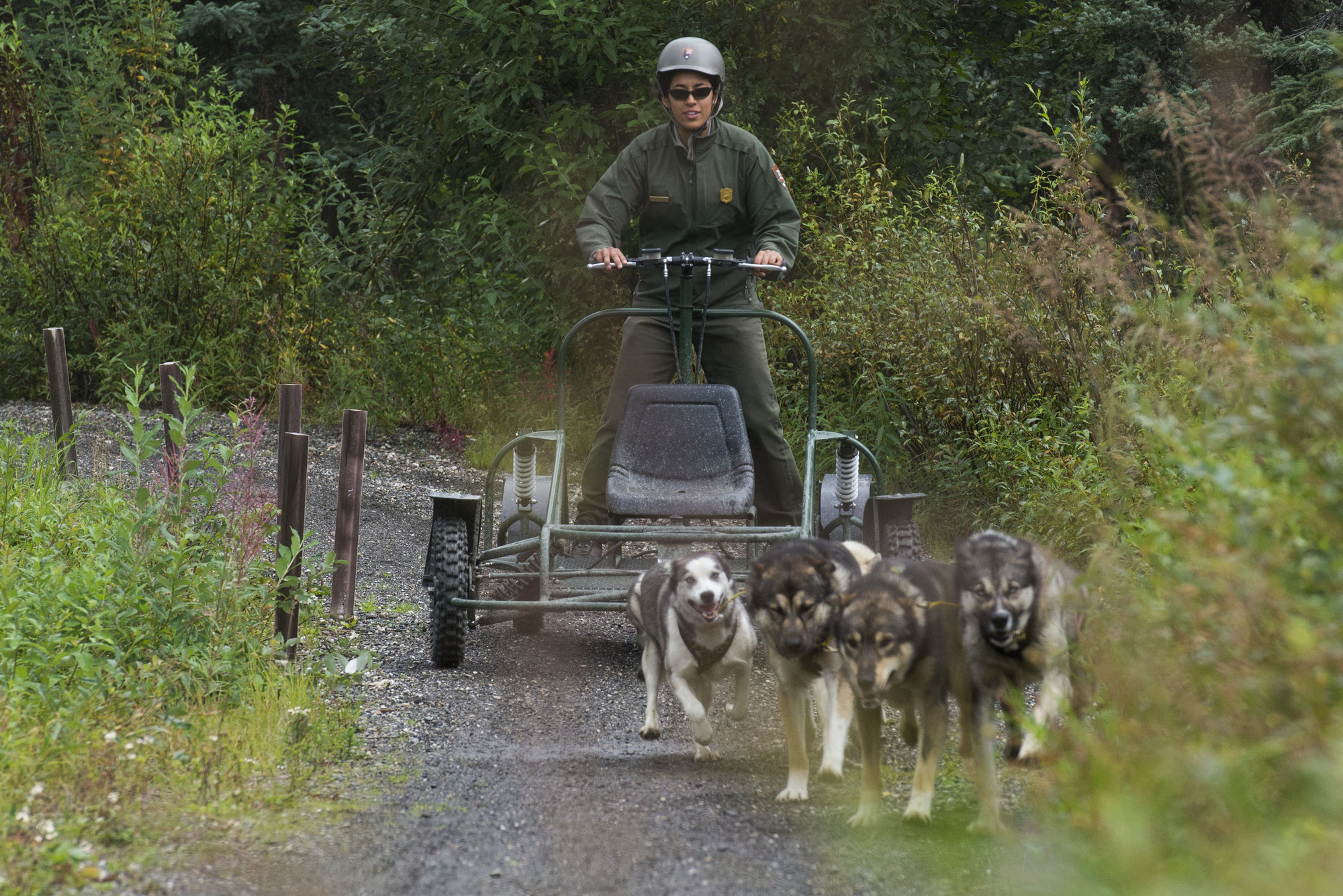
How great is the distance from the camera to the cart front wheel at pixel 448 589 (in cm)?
561

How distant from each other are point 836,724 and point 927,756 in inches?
17.0

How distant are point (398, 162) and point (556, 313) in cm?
277

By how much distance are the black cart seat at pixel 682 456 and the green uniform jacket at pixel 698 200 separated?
2.34 ft

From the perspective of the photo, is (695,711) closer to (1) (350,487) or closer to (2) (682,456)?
(2) (682,456)

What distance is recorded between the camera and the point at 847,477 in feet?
21.0

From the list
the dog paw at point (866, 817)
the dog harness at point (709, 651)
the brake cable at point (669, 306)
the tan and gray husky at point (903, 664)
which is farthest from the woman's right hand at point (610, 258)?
the dog paw at point (866, 817)

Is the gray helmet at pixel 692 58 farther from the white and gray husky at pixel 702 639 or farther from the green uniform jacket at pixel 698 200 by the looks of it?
the white and gray husky at pixel 702 639

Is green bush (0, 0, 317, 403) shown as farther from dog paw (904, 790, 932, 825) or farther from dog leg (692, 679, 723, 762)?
dog paw (904, 790, 932, 825)

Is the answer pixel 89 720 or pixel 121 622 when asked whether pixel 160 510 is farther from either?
pixel 89 720

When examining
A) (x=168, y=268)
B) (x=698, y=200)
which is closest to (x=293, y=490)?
(x=698, y=200)

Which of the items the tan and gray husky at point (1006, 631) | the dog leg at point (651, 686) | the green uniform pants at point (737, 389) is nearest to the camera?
the tan and gray husky at point (1006, 631)

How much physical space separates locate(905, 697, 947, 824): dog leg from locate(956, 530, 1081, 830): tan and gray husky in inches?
3.9

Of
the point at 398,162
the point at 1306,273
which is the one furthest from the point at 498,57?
the point at 1306,273

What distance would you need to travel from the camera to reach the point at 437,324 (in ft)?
42.8
